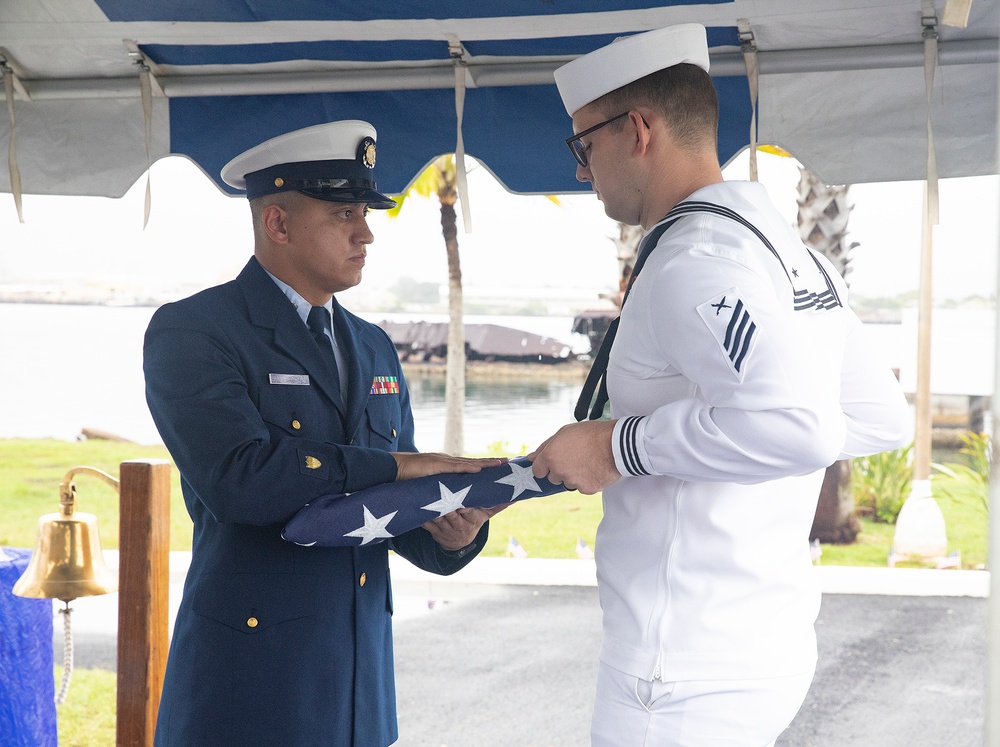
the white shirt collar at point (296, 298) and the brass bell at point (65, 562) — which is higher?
the white shirt collar at point (296, 298)

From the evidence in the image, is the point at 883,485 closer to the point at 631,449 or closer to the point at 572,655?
the point at 572,655

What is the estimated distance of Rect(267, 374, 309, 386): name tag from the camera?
2.24 m

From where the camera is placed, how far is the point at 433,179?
12.6m

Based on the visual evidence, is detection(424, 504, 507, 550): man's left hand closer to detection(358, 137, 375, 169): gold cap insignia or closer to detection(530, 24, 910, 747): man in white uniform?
detection(530, 24, 910, 747): man in white uniform

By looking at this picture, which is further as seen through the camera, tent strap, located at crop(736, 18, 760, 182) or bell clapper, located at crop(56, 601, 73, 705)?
bell clapper, located at crop(56, 601, 73, 705)

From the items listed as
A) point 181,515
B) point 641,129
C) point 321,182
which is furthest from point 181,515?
point 641,129

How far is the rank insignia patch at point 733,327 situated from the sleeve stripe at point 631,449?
23cm

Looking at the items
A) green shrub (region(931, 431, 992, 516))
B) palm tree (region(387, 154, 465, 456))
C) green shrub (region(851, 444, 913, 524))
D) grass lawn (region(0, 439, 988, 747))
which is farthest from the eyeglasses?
green shrub (region(851, 444, 913, 524))

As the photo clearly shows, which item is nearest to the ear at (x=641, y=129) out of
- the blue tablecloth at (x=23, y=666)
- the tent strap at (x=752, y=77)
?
the tent strap at (x=752, y=77)

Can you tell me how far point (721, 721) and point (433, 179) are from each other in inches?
452

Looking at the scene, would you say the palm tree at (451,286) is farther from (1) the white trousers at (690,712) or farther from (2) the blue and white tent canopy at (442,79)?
(1) the white trousers at (690,712)

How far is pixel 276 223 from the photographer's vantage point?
2.46 metres

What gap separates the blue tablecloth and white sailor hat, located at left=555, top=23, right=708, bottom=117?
282cm

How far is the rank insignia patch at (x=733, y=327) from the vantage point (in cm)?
144
